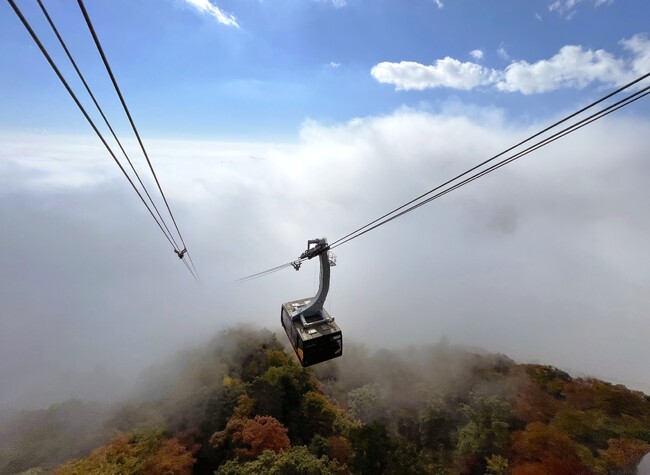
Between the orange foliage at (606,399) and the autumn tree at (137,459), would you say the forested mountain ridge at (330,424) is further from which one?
the orange foliage at (606,399)

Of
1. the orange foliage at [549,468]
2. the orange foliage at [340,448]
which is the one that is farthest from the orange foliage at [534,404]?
the orange foliage at [340,448]

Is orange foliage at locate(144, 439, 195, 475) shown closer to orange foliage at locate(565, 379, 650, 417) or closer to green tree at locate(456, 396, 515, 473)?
green tree at locate(456, 396, 515, 473)

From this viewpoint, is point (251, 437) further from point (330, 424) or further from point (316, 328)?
point (316, 328)

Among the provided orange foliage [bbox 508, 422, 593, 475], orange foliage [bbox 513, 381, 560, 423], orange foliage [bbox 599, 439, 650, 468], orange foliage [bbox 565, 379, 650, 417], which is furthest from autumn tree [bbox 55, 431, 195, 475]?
orange foliage [bbox 565, 379, 650, 417]

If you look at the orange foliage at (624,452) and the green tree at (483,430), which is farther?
the green tree at (483,430)

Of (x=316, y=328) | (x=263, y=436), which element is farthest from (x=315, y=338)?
(x=263, y=436)
